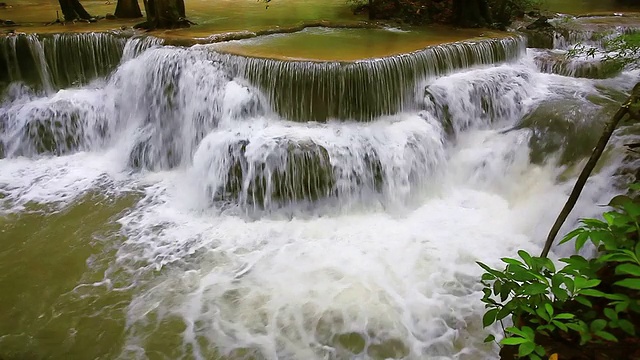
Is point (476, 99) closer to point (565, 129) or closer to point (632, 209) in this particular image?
point (565, 129)

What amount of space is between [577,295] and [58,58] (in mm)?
8742

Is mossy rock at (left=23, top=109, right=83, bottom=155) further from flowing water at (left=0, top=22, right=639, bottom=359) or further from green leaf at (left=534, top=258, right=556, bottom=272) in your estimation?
green leaf at (left=534, top=258, right=556, bottom=272)

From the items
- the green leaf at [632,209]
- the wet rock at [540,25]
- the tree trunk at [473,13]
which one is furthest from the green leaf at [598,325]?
the wet rock at [540,25]

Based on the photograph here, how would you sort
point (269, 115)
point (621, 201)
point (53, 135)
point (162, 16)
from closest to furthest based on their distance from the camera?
point (621, 201) → point (269, 115) → point (53, 135) → point (162, 16)

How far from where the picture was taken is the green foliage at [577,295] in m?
1.51

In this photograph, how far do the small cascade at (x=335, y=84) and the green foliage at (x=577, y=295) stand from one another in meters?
4.85

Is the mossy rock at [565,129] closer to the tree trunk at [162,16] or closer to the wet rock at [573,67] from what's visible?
the wet rock at [573,67]

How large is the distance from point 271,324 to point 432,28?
280 inches

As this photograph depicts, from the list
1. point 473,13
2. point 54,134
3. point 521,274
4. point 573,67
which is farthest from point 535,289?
point 473,13

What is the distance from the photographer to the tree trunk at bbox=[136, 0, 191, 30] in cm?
860

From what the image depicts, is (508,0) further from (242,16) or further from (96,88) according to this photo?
(96,88)

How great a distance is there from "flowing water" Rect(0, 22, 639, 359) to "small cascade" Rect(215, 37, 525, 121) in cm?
3

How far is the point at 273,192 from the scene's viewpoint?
19.2 feet

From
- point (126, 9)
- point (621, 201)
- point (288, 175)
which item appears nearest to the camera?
point (621, 201)
